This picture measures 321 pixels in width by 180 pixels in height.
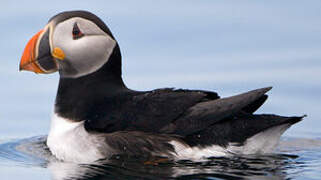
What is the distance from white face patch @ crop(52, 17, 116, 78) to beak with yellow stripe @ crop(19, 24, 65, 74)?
0.06 metres

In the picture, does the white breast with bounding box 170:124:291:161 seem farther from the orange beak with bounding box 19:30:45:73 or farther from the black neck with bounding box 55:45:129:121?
the orange beak with bounding box 19:30:45:73

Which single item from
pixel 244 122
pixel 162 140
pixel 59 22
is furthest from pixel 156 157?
pixel 59 22

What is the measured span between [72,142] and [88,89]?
65 centimetres

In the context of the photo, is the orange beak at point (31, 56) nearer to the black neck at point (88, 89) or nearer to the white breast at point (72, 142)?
the black neck at point (88, 89)

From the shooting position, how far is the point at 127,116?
7766 mm

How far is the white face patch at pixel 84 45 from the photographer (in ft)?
27.5

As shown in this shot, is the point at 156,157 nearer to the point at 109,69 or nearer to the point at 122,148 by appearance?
the point at 122,148

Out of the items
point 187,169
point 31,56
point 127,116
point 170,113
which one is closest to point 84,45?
point 31,56

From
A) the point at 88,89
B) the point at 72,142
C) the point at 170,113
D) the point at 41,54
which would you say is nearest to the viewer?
the point at 170,113

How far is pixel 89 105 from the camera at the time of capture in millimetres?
8203

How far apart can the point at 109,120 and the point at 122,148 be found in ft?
0.94

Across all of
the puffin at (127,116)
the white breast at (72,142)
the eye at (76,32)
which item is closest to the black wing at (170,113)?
the puffin at (127,116)

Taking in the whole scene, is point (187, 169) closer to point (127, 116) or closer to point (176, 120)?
point (176, 120)

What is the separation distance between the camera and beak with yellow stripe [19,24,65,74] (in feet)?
27.8
